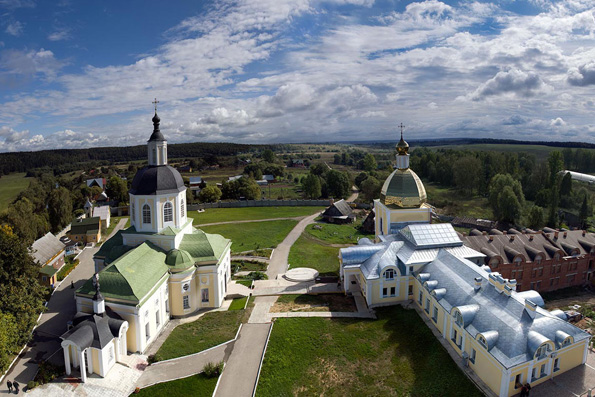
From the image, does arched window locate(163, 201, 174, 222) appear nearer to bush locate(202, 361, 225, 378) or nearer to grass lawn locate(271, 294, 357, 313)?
grass lawn locate(271, 294, 357, 313)

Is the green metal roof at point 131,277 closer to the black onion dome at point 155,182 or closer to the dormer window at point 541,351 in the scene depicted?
the black onion dome at point 155,182

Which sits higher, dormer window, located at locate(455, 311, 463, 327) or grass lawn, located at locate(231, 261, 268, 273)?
dormer window, located at locate(455, 311, 463, 327)

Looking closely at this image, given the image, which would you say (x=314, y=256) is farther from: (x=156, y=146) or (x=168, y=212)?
(x=156, y=146)

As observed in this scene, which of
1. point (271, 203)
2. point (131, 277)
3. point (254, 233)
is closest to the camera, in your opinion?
point (131, 277)

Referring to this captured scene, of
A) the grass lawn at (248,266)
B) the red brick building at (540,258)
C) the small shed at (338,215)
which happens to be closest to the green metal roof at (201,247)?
the grass lawn at (248,266)

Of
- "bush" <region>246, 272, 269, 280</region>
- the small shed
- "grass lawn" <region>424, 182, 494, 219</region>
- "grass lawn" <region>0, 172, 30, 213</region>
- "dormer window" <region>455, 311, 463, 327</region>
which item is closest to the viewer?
"dormer window" <region>455, 311, 463, 327</region>

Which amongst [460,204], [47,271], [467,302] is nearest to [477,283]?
[467,302]

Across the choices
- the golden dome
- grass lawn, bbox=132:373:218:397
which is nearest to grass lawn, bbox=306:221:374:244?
the golden dome
